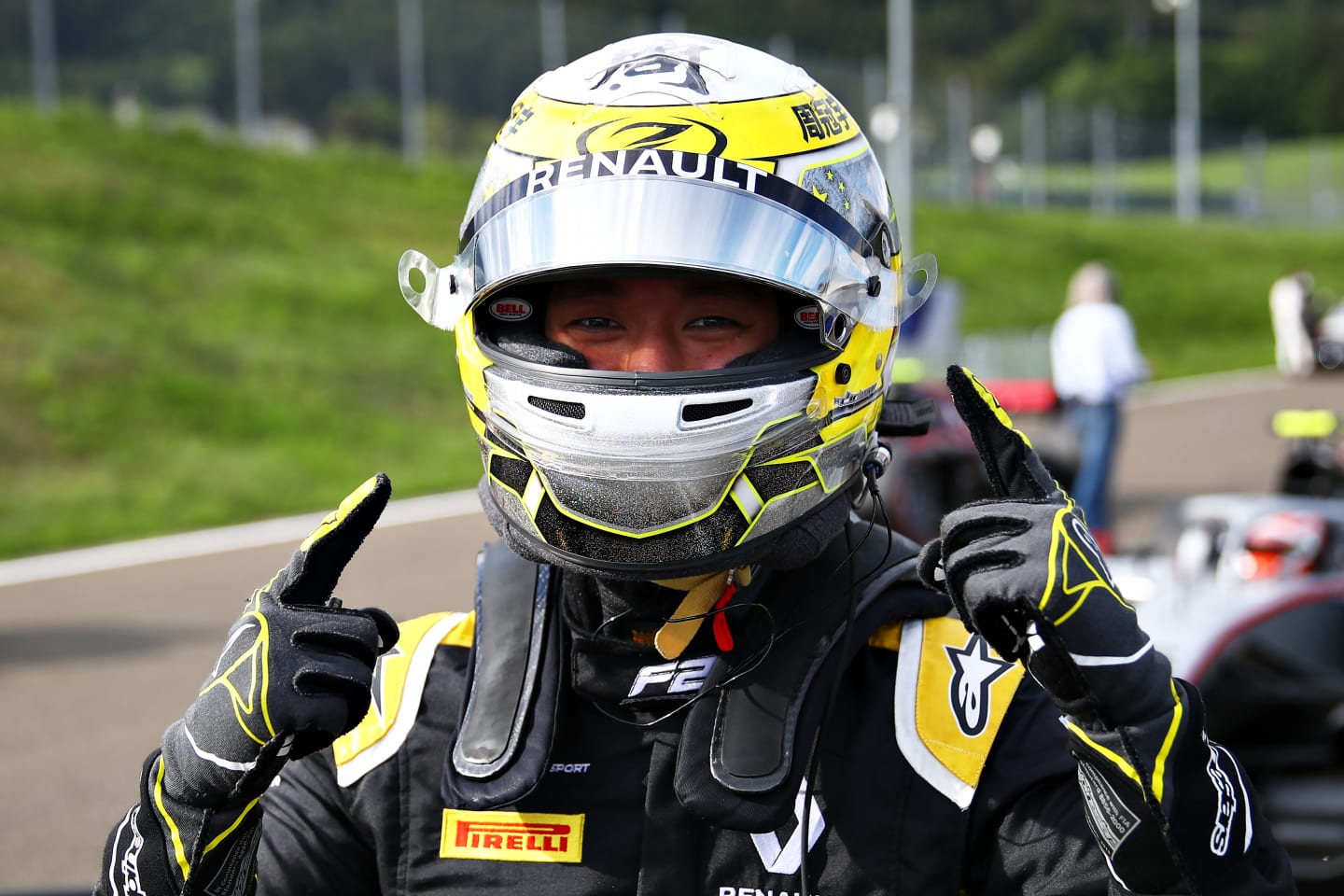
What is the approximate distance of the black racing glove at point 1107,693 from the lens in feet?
5.58

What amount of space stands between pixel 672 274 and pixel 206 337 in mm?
14515

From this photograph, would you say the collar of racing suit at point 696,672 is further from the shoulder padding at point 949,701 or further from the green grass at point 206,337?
the green grass at point 206,337

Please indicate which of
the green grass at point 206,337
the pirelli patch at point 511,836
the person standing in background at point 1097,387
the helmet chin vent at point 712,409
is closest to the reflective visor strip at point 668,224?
the helmet chin vent at point 712,409

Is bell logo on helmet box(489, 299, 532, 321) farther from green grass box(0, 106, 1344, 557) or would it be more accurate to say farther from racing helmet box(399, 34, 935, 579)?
green grass box(0, 106, 1344, 557)

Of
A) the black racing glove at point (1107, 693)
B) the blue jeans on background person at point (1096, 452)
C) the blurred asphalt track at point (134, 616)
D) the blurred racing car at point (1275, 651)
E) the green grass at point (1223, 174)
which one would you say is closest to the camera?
the black racing glove at point (1107, 693)

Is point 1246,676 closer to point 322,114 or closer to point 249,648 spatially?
→ point 249,648

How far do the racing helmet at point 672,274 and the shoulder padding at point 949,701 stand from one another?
0.20m

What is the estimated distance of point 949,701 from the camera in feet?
6.37

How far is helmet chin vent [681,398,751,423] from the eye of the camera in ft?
6.40

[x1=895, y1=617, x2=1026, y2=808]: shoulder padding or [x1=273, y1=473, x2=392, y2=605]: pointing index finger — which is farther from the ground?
[x1=273, y1=473, x2=392, y2=605]: pointing index finger

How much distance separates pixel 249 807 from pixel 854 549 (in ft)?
2.61

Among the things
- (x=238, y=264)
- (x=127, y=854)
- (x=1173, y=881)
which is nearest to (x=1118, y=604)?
(x=1173, y=881)

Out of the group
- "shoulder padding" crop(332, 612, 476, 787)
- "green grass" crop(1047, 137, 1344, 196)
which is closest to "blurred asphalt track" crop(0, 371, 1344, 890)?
"shoulder padding" crop(332, 612, 476, 787)

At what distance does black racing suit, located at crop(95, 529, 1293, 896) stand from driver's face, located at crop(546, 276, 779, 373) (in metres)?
0.30
